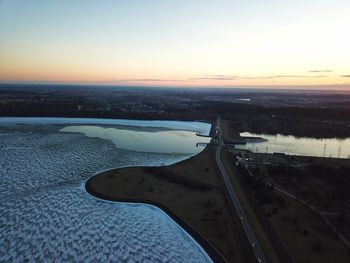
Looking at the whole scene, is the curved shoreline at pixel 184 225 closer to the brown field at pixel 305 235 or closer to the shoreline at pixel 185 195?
the shoreline at pixel 185 195

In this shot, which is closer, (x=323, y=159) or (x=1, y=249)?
(x=1, y=249)

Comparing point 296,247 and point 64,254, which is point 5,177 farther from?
point 296,247

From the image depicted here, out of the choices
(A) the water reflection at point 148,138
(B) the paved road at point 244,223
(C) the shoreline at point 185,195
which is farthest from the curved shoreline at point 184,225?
(A) the water reflection at point 148,138

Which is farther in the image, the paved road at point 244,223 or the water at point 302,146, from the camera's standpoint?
the water at point 302,146

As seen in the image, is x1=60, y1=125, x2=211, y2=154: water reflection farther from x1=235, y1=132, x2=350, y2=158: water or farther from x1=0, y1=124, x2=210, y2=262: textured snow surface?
x1=0, y1=124, x2=210, y2=262: textured snow surface

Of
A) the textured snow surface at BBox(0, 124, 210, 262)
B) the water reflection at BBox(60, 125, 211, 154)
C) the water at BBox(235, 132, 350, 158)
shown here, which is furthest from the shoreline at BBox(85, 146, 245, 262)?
the water at BBox(235, 132, 350, 158)

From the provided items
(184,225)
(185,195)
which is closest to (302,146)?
(185,195)

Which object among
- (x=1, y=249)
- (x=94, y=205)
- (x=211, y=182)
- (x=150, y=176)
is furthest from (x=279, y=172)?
(x=1, y=249)
